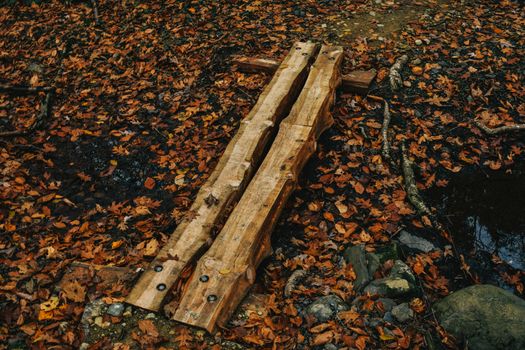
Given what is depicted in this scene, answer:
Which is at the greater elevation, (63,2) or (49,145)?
(63,2)

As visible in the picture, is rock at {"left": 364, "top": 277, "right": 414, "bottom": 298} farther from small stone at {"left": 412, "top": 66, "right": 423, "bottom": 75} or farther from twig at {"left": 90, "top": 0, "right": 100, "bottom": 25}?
twig at {"left": 90, "top": 0, "right": 100, "bottom": 25}

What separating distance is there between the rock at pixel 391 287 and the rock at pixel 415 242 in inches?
25.8

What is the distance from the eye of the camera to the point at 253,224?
158 inches

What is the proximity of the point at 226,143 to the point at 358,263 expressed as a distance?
2.68m

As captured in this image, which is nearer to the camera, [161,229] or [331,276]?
[331,276]

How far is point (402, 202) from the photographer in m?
4.89

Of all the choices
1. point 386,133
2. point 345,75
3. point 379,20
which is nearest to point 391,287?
point 386,133

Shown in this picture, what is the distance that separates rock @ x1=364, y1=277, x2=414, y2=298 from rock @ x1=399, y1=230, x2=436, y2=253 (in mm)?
655

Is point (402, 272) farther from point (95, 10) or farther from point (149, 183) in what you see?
point (95, 10)

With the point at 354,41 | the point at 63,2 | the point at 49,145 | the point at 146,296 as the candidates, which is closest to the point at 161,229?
the point at 146,296

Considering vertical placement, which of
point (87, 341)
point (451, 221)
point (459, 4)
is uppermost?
point (459, 4)

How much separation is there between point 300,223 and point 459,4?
634cm

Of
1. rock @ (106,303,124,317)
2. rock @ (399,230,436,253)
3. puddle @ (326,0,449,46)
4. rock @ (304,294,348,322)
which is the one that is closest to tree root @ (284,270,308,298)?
rock @ (304,294,348,322)

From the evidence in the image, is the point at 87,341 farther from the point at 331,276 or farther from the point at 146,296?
the point at 331,276
